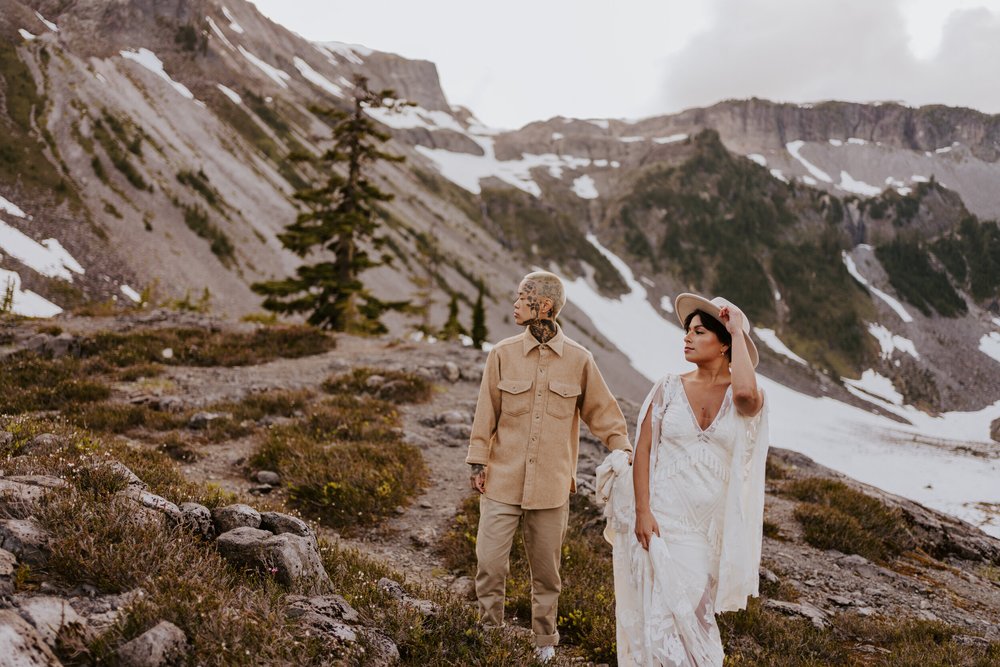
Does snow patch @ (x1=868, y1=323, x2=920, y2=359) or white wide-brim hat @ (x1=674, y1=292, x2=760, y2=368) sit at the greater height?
snow patch @ (x1=868, y1=323, x2=920, y2=359)

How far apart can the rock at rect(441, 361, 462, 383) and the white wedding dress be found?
11895 mm

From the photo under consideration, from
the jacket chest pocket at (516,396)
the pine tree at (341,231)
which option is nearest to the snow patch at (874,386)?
the pine tree at (341,231)

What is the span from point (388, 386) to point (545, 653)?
31.8 feet

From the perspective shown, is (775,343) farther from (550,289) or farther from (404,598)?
(404,598)

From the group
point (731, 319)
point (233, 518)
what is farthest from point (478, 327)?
point (731, 319)

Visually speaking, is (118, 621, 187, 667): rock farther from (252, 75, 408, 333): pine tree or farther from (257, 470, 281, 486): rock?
(252, 75, 408, 333): pine tree

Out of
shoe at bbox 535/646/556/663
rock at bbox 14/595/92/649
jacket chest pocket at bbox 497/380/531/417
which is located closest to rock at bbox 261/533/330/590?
rock at bbox 14/595/92/649

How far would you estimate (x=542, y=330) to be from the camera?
4.61 meters

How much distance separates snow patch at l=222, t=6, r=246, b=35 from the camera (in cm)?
15288

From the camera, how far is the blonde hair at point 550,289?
4590mm

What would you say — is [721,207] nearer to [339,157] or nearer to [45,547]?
[339,157]

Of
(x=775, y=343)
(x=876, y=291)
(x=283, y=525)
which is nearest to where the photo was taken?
(x=283, y=525)

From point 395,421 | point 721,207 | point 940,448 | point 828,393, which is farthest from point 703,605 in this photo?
point 721,207

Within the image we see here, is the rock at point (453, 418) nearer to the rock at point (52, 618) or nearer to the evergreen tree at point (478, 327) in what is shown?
the rock at point (52, 618)
